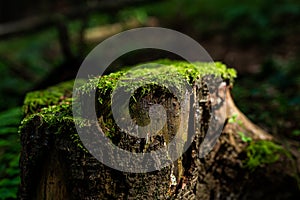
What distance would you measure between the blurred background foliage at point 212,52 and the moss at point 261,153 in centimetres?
33

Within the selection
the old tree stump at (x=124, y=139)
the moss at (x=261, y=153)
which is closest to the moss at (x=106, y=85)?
the old tree stump at (x=124, y=139)

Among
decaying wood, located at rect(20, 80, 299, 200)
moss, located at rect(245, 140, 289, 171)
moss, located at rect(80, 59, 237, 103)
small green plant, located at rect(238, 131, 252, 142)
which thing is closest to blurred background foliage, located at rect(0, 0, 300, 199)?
moss, located at rect(245, 140, 289, 171)

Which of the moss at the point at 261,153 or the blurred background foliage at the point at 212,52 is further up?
the blurred background foliage at the point at 212,52

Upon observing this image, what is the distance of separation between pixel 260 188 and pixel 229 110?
2.65ft

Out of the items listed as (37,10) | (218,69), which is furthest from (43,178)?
(37,10)

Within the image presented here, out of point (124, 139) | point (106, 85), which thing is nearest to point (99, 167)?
point (124, 139)

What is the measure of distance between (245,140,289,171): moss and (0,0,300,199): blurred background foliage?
334mm

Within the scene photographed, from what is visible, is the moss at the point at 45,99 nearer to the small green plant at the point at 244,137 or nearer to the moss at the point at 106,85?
the moss at the point at 106,85

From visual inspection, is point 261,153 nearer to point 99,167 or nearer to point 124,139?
point 124,139

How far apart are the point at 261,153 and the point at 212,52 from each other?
18.3 ft

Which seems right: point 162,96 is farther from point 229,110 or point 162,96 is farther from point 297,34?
point 297,34

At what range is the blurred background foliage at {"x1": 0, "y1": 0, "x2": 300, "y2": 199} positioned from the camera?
439 cm

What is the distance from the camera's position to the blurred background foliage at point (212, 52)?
439 centimetres

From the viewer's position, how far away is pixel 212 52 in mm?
8844
